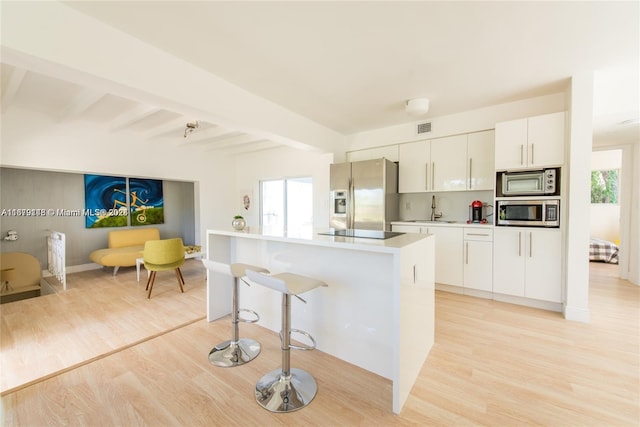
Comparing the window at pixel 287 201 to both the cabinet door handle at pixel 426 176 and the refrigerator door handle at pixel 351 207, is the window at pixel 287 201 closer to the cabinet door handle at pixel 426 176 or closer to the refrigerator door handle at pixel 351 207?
the refrigerator door handle at pixel 351 207

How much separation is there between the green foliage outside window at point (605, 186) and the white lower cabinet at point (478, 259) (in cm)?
553

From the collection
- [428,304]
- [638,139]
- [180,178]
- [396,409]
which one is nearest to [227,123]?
[428,304]

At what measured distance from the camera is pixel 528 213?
3.03 metres

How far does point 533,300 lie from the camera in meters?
3.09

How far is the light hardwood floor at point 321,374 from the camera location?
153 cm

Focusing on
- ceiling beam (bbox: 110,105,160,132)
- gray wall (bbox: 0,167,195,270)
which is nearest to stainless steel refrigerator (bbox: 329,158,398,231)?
ceiling beam (bbox: 110,105,160,132)

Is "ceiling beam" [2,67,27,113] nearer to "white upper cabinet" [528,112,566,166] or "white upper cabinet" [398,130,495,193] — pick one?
"white upper cabinet" [398,130,495,193]

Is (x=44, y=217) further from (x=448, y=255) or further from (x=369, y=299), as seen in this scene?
(x=448, y=255)

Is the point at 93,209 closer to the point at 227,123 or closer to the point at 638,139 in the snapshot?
the point at 227,123

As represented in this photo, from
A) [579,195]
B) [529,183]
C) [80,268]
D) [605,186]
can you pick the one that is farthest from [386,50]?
[605,186]

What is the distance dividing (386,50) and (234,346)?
2.80 metres

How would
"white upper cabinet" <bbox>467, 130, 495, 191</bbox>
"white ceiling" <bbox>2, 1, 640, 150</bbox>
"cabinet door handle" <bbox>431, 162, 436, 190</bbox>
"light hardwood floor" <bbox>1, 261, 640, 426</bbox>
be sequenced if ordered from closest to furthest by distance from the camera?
"light hardwood floor" <bbox>1, 261, 640, 426</bbox>
"white ceiling" <bbox>2, 1, 640, 150</bbox>
"white upper cabinet" <bbox>467, 130, 495, 191</bbox>
"cabinet door handle" <bbox>431, 162, 436, 190</bbox>

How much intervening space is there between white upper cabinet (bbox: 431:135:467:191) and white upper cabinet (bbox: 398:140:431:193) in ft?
0.28

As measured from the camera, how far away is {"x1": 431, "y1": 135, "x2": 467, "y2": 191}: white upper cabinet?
3660mm
